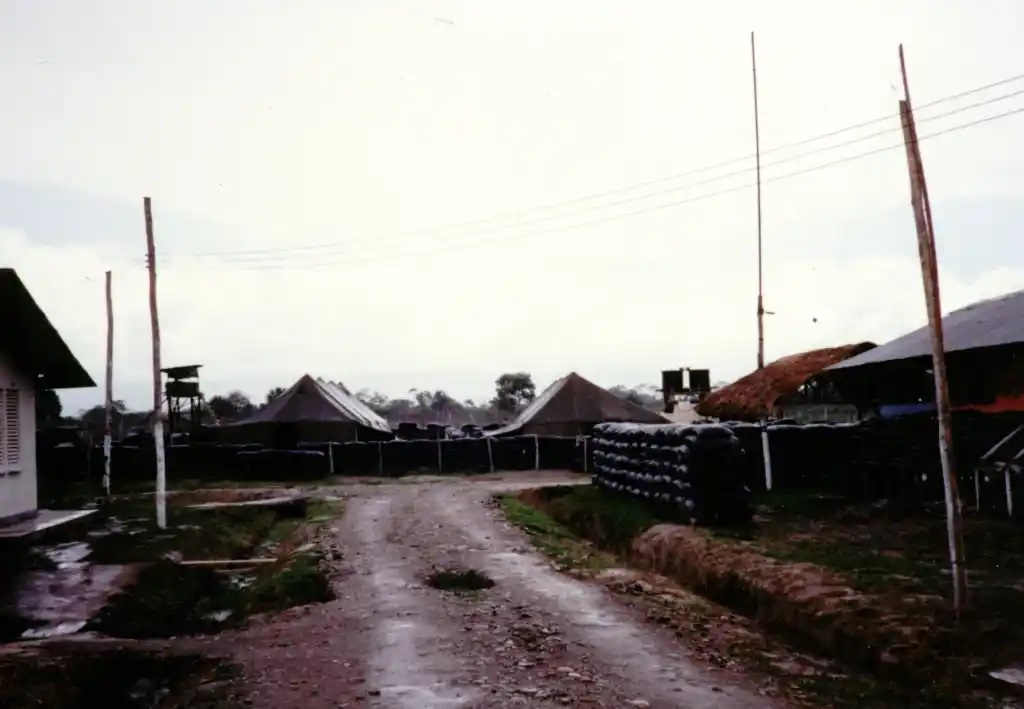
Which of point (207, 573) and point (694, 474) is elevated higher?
point (694, 474)

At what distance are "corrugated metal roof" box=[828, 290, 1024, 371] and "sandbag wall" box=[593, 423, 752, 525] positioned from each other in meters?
3.59

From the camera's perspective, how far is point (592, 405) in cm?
3825

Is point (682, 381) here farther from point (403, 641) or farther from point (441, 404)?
point (441, 404)

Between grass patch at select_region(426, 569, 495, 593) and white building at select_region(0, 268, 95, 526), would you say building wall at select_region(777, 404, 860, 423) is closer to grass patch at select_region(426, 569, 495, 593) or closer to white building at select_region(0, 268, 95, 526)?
grass patch at select_region(426, 569, 495, 593)

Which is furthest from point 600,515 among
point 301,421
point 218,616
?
point 301,421

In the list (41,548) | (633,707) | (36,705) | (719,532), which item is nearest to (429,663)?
(633,707)

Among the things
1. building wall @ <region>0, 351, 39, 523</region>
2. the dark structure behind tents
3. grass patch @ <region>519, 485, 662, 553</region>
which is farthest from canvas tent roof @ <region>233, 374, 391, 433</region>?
the dark structure behind tents

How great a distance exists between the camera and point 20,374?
17.0 m

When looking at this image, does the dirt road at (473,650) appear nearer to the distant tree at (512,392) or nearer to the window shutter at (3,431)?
the window shutter at (3,431)

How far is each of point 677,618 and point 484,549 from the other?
5780 mm

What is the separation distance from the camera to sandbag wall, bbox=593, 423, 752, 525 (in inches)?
571

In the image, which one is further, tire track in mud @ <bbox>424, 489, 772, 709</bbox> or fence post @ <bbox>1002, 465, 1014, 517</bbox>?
fence post @ <bbox>1002, 465, 1014, 517</bbox>

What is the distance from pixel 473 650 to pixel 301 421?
30201mm

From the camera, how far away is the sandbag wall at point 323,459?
103 ft
